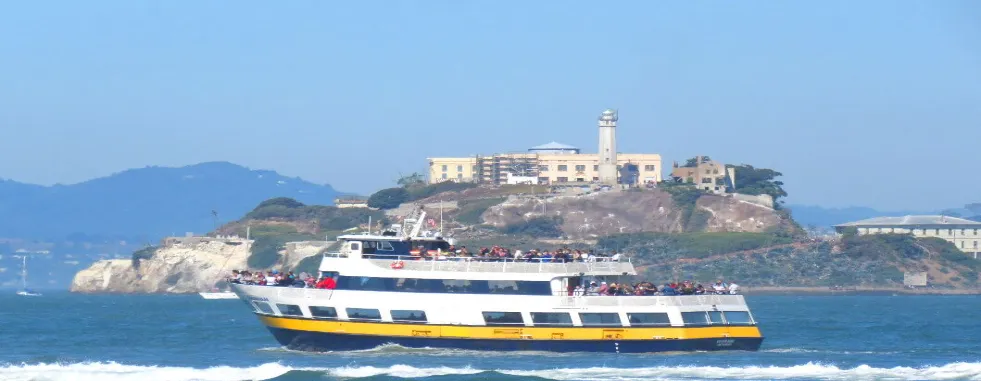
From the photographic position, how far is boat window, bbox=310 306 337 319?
57938mm

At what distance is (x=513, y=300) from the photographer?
57656 mm

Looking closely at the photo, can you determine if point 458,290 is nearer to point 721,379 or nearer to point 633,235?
point 721,379

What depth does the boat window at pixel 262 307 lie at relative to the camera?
195 feet

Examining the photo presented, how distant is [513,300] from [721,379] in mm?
9645

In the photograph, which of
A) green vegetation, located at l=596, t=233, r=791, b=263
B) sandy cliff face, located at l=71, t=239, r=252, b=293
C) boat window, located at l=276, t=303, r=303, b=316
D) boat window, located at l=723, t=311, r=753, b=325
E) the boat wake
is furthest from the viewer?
sandy cliff face, located at l=71, t=239, r=252, b=293

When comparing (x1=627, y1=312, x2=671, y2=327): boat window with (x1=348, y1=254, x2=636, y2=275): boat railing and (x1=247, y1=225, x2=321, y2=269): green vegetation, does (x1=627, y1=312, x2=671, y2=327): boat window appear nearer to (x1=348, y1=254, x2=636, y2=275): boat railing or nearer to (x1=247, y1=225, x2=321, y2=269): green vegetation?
(x1=348, y1=254, x2=636, y2=275): boat railing

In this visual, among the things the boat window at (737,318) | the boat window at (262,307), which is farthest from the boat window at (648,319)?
the boat window at (262,307)

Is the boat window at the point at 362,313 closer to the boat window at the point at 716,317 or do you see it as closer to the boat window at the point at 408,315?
the boat window at the point at 408,315

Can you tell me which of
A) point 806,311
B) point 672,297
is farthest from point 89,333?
point 806,311

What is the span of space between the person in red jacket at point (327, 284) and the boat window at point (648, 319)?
10160 mm

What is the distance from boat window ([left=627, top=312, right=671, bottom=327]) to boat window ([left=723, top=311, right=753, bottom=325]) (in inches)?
92.9

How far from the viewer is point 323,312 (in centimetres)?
5806

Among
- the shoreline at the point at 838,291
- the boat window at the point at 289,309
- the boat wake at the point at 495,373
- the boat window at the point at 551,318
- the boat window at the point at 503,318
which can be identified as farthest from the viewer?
the shoreline at the point at 838,291

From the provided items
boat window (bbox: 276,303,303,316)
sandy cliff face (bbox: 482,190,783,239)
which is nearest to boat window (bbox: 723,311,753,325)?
boat window (bbox: 276,303,303,316)
